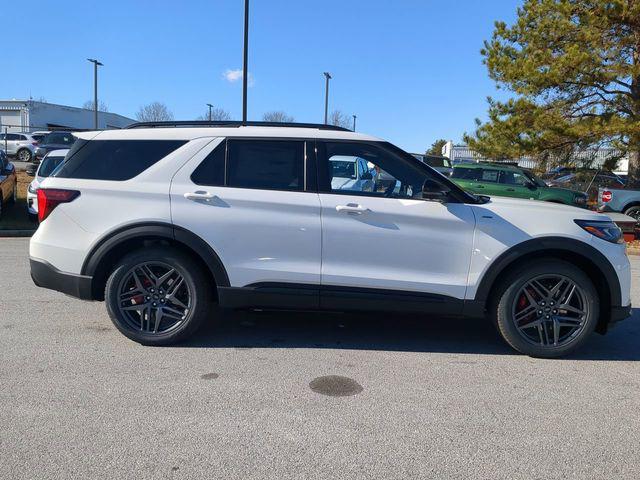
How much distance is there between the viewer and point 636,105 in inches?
524

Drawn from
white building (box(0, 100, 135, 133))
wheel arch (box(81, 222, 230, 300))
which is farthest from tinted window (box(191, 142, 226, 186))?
white building (box(0, 100, 135, 133))

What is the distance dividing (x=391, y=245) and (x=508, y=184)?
11.2 metres

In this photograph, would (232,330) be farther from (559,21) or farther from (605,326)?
(559,21)

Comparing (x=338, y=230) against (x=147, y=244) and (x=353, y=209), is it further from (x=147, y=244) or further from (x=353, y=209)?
(x=147, y=244)

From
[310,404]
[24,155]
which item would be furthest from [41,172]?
[24,155]

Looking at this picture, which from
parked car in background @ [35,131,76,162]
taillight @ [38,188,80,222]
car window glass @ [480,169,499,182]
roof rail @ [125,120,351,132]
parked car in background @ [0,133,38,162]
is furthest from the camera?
parked car in background @ [0,133,38,162]

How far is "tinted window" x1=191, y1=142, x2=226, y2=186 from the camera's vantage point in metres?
4.32

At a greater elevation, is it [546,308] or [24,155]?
[24,155]

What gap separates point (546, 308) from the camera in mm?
4301

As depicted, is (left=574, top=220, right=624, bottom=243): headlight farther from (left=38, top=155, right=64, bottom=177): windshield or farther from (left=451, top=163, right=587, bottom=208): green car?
(left=38, top=155, right=64, bottom=177): windshield

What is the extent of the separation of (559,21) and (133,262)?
13.7 meters

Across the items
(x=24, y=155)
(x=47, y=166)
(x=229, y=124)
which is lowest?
(x=47, y=166)

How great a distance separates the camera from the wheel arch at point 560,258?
13.7 ft

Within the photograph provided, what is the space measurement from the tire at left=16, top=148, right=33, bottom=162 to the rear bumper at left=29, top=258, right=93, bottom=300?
25.3 m
